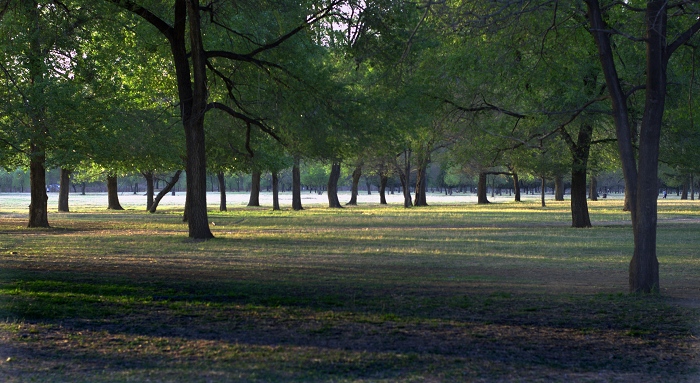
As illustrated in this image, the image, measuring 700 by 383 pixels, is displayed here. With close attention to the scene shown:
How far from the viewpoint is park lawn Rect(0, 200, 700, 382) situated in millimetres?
6844

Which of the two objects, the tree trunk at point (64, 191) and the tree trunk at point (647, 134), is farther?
the tree trunk at point (64, 191)

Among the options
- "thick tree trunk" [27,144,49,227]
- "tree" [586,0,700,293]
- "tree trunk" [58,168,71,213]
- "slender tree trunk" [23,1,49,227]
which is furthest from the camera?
"tree trunk" [58,168,71,213]

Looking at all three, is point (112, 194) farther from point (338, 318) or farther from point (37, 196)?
point (338, 318)

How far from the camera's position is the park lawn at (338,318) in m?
6.84

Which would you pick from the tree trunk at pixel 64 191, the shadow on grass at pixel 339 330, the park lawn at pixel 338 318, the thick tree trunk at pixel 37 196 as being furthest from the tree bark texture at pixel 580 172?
the tree trunk at pixel 64 191

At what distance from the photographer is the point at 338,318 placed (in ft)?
30.0

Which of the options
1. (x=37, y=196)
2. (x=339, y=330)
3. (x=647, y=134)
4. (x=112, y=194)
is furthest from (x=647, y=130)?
(x=112, y=194)

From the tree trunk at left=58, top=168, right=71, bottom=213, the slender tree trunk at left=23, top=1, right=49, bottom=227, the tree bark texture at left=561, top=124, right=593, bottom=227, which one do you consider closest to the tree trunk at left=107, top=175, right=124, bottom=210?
the tree trunk at left=58, top=168, right=71, bottom=213

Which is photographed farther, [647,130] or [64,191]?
[64,191]

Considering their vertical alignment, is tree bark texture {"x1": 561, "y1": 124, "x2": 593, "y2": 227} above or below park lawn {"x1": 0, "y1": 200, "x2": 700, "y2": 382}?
above

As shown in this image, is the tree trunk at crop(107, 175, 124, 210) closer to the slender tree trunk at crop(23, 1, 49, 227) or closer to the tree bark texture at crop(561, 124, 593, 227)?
the slender tree trunk at crop(23, 1, 49, 227)

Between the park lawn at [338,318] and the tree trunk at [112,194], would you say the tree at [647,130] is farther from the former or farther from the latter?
the tree trunk at [112,194]

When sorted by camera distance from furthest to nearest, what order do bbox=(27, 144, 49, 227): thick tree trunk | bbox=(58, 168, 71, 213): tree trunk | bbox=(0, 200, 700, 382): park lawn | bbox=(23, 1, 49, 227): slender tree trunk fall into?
1. bbox=(58, 168, 71, 213): tree trunk
2. bbox=(27, 144, 49, 227): thick tree trunk
3. bbox=(23, 1, 49, 227): slender tree trunk
4. bbox=(0, 200, 700, 382): park lawn

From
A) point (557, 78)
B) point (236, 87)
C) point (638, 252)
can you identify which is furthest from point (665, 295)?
point (236, 87)
